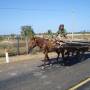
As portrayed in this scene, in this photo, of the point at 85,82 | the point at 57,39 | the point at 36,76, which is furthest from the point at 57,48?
the point at 85,82

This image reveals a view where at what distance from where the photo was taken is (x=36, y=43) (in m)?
16.3

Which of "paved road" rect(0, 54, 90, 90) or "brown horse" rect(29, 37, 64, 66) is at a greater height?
"brown horse" rect(29, 37, 64, 66)

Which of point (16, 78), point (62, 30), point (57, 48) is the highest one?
point (62, 30)

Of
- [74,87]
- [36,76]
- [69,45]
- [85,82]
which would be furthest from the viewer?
[69,45]

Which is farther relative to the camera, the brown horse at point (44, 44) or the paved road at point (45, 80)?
the brown horse at point (44, 44)

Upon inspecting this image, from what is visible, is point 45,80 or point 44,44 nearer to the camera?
point 45,80

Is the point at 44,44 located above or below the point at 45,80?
above

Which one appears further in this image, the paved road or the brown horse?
the brown horse

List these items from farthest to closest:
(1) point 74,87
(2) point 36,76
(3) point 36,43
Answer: (3) point 36,43
(2) point 36,76
(1) point 74,87

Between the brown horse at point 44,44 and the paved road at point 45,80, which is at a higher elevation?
the brown horse at point 44,44

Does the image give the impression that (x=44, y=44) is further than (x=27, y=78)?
Yes

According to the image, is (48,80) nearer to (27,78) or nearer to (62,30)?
(27,78)

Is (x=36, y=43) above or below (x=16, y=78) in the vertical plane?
above

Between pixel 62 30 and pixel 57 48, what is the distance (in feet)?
5.08
